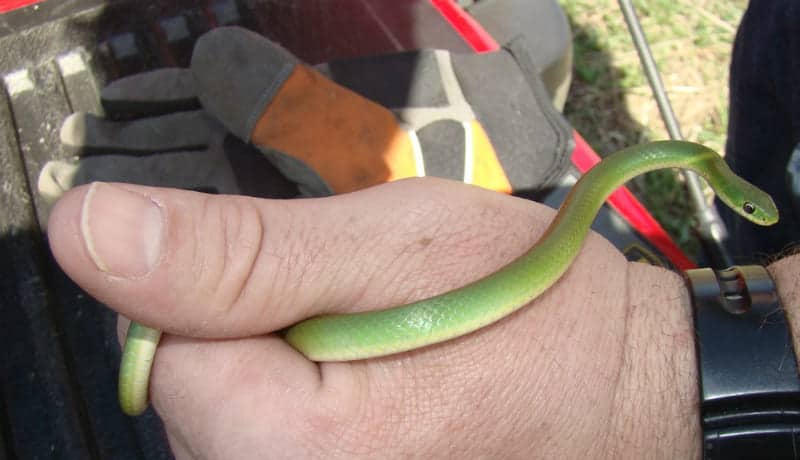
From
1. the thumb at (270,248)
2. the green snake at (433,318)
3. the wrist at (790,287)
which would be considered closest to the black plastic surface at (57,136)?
the green snake at (433,318)

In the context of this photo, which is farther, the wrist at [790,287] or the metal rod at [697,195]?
the metal rod at [697,195]

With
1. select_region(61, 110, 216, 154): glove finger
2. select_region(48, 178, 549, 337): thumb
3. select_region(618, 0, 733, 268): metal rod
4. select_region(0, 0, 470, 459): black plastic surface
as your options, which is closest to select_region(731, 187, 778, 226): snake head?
select_region(48, 178, 549, 337): thumb

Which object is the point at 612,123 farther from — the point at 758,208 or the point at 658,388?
the point at 658,388

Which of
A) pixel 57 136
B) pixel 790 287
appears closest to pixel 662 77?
pixel 790 287

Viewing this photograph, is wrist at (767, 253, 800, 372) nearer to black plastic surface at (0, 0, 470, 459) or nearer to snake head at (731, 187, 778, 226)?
snake head at (731, 187, 778, 226)

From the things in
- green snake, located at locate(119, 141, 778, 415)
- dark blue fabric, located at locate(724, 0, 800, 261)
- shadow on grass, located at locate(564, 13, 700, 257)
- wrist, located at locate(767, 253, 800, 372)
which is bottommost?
shadow on grass, located at locate(564, 13, 700, 257)

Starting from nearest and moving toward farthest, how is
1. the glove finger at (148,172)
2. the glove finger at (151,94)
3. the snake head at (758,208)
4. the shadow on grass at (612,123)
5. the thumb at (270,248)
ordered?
the thumb at (270,248) < the snake head at (758,208) < the glove finger at (148,172) < the glove finger at (151,94) < the shadow on grass at (612,123)

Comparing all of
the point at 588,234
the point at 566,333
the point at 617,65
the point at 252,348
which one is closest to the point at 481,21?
the point at 617,65

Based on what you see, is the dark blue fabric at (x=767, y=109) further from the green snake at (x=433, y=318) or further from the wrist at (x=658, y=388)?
the green snake at (x=433, y=318)
